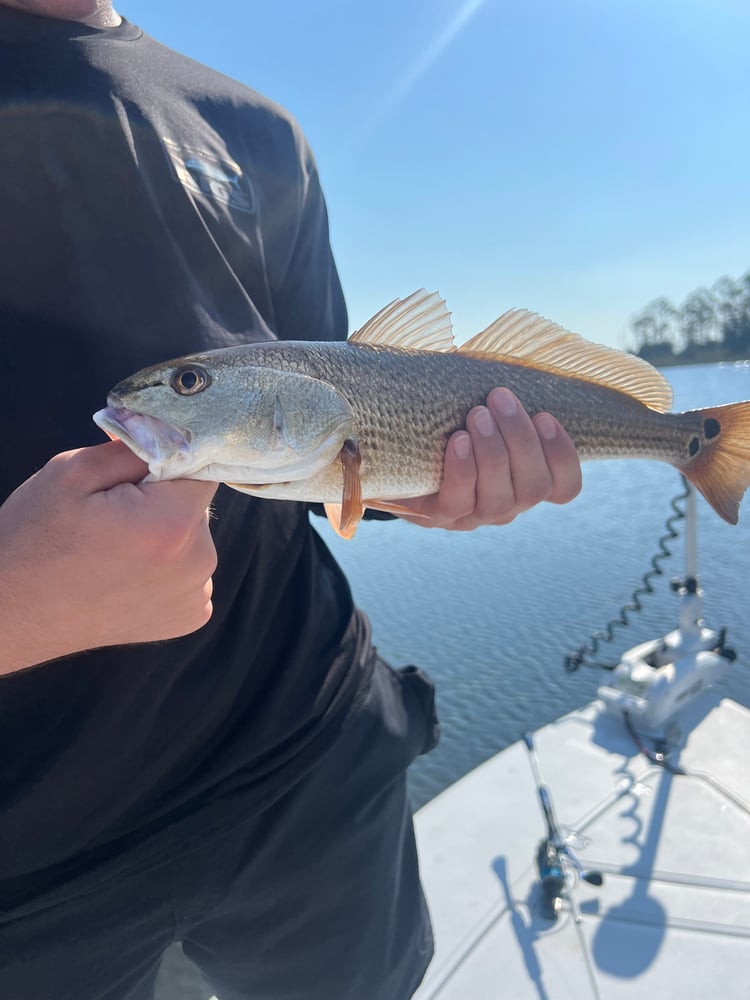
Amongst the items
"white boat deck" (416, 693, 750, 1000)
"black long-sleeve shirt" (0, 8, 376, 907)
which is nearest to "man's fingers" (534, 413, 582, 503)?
"black long-sleeve shirt" (0, 8, 376, 907)

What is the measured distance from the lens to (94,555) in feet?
4.21

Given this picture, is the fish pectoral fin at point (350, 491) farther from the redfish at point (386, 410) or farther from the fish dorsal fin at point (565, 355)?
Answer: the fish dorsal fin at point (565, 355)

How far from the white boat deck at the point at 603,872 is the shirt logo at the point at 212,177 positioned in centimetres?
392

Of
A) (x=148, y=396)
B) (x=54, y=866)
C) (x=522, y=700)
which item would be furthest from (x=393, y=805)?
(x=522, y=700)

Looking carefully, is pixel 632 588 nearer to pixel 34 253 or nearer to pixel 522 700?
pixel 522 700

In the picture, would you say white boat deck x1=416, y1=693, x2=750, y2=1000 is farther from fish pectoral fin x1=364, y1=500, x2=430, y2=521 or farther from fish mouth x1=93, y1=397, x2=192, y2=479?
fish mouth x1=93, y1=397, x2=192, y2=479

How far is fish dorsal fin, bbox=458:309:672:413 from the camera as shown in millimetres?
2639

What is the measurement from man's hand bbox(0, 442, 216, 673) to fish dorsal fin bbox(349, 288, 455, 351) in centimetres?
122

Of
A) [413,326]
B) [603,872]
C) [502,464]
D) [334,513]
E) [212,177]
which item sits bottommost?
[603,872]

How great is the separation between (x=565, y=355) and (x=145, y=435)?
6.45 feet

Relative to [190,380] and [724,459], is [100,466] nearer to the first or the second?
[190,380]

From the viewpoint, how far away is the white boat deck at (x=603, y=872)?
11.0 ft

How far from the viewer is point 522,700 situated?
8.69 m

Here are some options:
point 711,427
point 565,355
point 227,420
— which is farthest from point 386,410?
point 711,427
